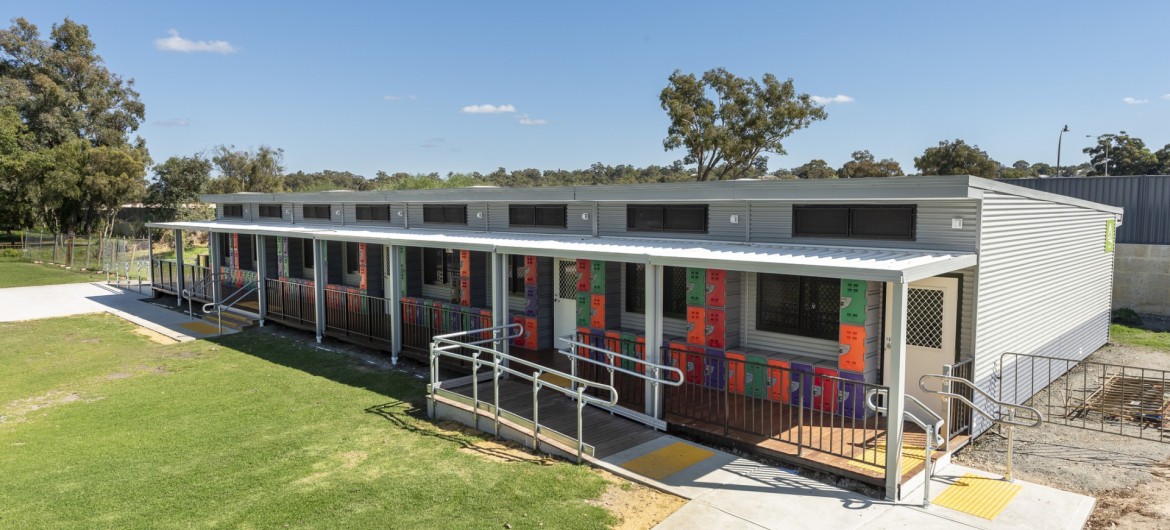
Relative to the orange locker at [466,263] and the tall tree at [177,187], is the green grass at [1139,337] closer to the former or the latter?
the orange locker at [466,263]

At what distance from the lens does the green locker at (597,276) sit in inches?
438

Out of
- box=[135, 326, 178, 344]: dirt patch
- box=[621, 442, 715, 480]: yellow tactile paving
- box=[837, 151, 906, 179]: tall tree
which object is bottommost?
box=[135, 326, 178, 344]: dirt patch

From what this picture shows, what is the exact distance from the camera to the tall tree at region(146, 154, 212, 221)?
163 ft

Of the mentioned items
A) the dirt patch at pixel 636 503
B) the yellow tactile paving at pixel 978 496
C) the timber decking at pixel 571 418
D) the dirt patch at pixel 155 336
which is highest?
the timber decking at pixel 571 418

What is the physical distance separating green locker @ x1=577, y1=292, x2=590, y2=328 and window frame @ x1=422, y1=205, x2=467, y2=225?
4235 mm

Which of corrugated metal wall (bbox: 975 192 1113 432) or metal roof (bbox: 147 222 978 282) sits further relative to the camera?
corrugated metal wall (bbox: 975 192 1113 432)

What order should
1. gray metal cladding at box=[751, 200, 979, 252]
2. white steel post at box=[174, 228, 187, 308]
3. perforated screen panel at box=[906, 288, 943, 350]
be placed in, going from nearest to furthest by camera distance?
1. gray metal cladding at box=[751, 200, 979, 252]
2. perforated screen panel at box=[906, 288, 943, 350]
3. white steel post at box=[174, 228, 187, 308]

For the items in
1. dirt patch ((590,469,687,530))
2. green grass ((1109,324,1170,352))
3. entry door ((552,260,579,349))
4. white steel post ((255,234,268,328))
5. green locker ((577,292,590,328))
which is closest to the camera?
dirt patch ((590,469,687,530))

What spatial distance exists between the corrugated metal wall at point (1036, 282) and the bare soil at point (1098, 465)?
0.55 metres

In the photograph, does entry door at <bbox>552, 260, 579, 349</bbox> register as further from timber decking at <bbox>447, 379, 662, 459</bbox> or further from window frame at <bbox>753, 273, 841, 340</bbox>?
window frame at <bbox>753, 273, 841, 340</bbox>

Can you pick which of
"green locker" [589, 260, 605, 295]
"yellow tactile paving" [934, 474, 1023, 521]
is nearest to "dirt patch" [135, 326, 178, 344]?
"green locker" [589, 260, 605, 295]

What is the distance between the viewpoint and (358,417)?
31.7 ft

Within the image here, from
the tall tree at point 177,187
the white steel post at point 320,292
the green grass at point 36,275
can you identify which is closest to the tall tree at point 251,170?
the tall tree at point 177,187

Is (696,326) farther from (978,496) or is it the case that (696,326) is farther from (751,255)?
(978,496)
